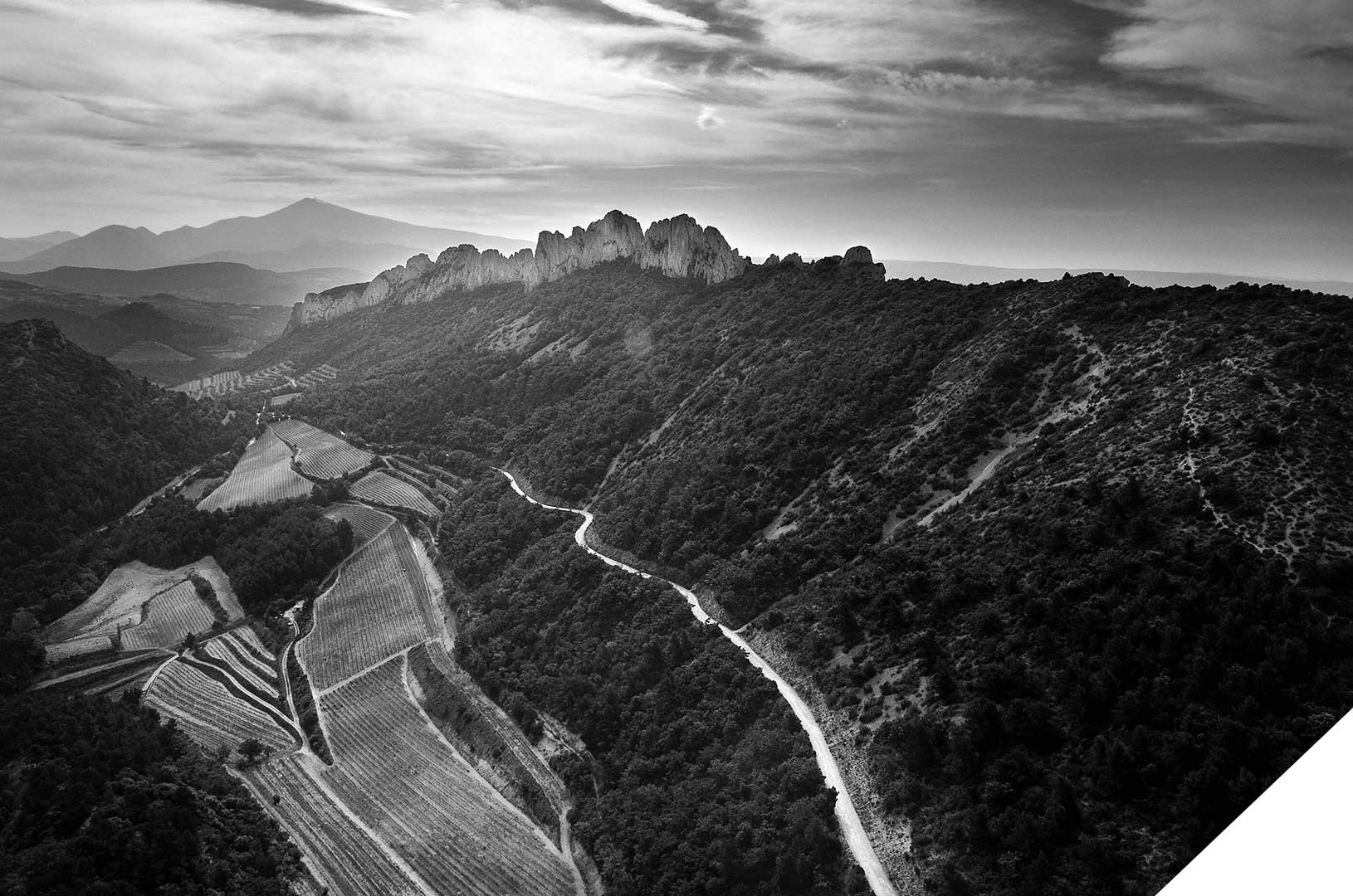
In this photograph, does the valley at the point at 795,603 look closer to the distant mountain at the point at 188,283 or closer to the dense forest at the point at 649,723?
the dense forest at the point at 649,723

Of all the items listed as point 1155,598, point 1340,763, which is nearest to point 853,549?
point 1155,598

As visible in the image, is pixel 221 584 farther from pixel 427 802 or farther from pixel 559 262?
pixel 559 262

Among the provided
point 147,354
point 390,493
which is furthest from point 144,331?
point 390,493

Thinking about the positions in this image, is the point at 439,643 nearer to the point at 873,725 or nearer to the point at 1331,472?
the point at 873,725

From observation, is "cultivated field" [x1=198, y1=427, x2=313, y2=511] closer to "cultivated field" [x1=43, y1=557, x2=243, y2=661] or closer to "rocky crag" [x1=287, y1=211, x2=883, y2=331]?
"cultivated field" [x1=43, y1=557, x2=243, y2=661]

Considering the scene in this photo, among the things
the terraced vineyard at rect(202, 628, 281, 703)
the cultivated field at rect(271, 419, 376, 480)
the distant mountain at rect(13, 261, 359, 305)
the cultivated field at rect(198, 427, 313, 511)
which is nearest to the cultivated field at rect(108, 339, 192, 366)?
the cultivated field at rect(271, 419, 376, 480)
